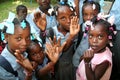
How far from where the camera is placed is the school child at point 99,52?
301cm

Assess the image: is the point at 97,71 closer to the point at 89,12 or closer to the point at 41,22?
the point at 89,12

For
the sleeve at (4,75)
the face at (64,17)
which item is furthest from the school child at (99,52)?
the sleeve at (4,75)

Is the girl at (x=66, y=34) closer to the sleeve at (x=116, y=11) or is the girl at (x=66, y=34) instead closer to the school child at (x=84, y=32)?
the school child at (x=84, y=32)

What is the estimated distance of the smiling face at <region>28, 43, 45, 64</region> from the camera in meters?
3.24

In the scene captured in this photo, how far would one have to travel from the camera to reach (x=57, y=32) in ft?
11.7

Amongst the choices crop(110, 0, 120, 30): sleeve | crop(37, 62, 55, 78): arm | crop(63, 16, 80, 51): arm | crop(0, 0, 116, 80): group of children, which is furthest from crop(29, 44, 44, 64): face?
crop(110, 0, 120, 30): sleeve

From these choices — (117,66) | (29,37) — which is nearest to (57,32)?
(29,37)

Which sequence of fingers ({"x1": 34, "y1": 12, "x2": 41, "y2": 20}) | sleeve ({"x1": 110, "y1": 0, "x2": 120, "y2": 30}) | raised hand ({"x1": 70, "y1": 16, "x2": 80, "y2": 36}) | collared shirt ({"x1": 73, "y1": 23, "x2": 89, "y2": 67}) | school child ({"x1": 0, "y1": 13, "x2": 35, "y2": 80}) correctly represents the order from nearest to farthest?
1. school child ({"x1": 0, "y1": 13, "x2": 35, "y2": 80})
2. raised hand ({"x1": 70, "y1": 16, "x2": 80, "y2": 36})
3. collared shirt ({"x1": 73, "y1": 23, "x2": 89, "y2": 67})
4. sleeve ({"x1": 110, "y1": 0, "x2": 120, "y2": 30})
5. fingers ({"x1": 34, "y1": 12, "x2": 41, "y2": 20})

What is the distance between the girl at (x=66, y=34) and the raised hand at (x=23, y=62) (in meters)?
0.59

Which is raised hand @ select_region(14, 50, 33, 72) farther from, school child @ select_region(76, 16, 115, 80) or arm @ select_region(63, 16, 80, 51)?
arm @ select_region(63, 16, 80, 51)

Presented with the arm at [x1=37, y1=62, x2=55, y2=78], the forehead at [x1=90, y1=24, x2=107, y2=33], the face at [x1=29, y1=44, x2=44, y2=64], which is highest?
the forehead at [x1=90, y1=24, x2=107, y2=33]

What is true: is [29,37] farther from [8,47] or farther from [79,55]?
[79,55]

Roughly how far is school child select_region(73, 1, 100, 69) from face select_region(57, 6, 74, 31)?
0.72 feet

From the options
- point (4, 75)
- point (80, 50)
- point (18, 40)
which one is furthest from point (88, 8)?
point (4, 75)
